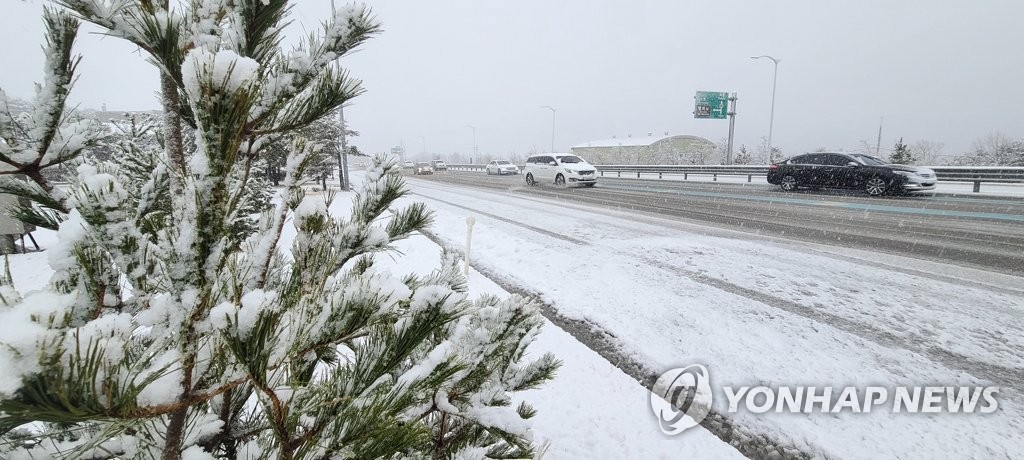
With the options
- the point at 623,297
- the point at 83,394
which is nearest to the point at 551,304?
the point at 623,297

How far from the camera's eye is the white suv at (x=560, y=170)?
2205 cm

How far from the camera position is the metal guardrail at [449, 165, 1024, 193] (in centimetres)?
1634

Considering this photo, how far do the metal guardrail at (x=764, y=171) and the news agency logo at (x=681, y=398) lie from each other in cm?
2092

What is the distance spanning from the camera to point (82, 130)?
0.97m

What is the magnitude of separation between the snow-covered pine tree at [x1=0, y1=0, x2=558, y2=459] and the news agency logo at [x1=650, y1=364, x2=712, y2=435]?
2.48m

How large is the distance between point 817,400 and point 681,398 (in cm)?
101

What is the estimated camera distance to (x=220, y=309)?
59cm

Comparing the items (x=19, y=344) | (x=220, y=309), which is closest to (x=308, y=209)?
(x=220, y=309)

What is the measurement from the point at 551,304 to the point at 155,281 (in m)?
4.82

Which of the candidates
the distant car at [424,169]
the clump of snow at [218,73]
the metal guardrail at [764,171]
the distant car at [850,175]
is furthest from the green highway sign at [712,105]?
the clump of snow at [218,73]

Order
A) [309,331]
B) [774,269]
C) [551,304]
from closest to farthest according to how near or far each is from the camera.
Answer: [309,331] < [551,304] < [774,269]

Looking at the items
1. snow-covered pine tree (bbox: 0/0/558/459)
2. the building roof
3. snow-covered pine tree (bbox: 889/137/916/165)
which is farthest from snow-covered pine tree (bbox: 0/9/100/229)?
the building roof

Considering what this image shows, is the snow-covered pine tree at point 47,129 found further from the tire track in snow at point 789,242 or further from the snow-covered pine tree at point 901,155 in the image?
the snow-covered pine tree at point 901,155

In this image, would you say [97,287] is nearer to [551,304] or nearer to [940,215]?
[551,304]
